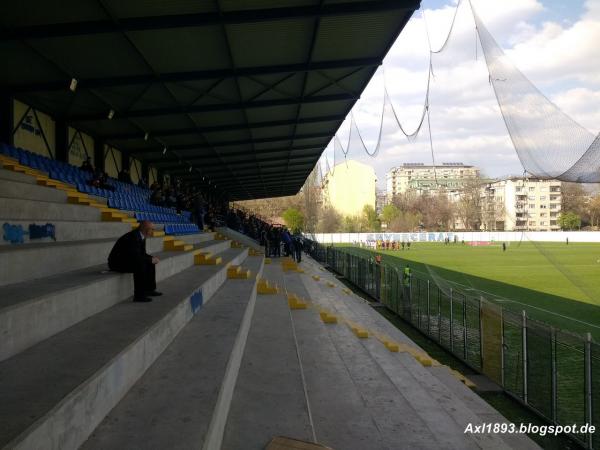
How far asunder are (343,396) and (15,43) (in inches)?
350

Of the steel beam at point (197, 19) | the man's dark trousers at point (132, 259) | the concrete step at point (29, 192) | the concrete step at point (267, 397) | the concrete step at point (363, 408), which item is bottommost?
the concrete step at point (363, 408)

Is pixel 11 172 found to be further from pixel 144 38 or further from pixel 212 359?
pixel 212 359

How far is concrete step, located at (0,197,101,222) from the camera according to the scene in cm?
554

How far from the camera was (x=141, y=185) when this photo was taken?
20.5 m

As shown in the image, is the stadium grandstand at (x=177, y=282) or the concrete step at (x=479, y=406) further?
the concrete step at (x=479, y=406)

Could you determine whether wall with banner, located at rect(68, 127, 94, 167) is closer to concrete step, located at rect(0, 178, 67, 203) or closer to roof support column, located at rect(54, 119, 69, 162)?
roof support column, located at rect(54, 119, 69, 162)

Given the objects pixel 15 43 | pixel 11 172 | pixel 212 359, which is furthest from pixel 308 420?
pixel 15 43

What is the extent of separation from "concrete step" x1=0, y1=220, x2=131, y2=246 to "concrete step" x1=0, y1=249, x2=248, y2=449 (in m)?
1.70

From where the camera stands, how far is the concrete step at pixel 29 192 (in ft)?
21.8

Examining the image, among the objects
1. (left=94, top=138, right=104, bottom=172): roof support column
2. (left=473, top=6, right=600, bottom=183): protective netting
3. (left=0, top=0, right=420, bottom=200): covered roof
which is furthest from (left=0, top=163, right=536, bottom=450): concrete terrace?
(left=94, top=138, right=104, bottom=172): roof support column

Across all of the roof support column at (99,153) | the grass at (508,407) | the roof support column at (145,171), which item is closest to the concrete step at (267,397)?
the grass at (508,407)

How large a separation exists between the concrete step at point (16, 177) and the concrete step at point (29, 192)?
0.96 ft

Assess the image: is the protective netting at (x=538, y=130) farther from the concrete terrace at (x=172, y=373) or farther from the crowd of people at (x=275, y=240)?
the crowd of people at (x=275, y=240)

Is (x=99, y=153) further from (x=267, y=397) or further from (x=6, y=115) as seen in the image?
(x=267, y=397)
